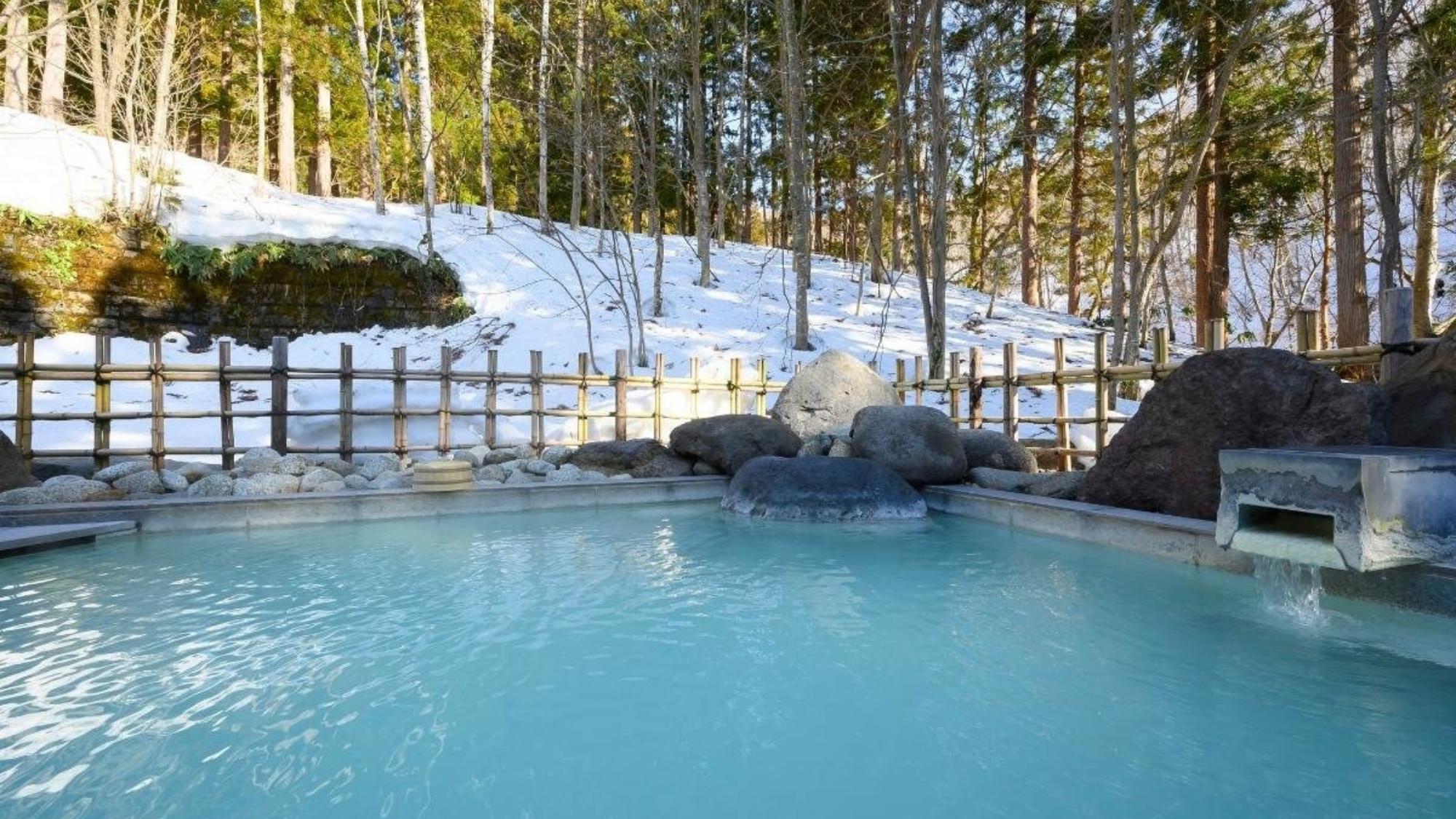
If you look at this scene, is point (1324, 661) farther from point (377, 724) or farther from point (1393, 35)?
point (1393, 35)

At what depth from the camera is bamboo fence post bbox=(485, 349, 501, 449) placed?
8.05 m

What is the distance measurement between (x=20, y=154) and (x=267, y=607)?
47.8ft

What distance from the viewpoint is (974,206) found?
2116cm

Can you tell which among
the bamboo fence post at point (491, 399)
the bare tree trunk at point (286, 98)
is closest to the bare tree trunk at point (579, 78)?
the bamboo fence post at point (491, 399)

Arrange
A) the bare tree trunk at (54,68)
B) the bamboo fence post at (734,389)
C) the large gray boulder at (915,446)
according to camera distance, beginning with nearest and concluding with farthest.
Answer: the large gray boulder at (915,446)
the bamboo fence post at (734,389)
the bare tree trunk at (54,68)

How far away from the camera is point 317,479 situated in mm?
6441

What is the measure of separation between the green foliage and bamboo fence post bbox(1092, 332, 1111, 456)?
1235cm

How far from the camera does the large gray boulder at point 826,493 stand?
19.6 feet

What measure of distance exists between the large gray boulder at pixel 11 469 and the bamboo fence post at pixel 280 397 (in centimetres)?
183

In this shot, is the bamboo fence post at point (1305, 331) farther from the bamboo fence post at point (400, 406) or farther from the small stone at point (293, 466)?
the small stone at point (293, 466)

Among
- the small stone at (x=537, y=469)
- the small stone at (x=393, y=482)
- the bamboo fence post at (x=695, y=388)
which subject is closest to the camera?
the small stone at (x=393, y=482)

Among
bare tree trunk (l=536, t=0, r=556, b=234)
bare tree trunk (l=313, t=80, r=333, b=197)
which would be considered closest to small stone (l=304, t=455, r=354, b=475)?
bare tree trunk (l=536, t=0, r=556, b=234)

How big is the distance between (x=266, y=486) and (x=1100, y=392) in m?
7.73

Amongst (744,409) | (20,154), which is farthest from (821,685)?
(20,154)
